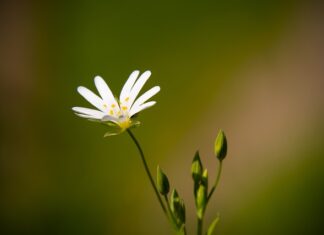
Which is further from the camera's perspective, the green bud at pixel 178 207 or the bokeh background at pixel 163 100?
the bokeh background at pixel 163 100

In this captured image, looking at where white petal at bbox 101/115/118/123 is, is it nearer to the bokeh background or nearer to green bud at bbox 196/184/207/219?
green bud at bbox 196/184/207/219

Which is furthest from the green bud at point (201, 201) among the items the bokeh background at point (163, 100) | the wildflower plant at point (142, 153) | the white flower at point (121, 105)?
the bokeh background at point (163, 100)

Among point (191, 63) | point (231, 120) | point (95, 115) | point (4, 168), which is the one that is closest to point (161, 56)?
point (191, 63)

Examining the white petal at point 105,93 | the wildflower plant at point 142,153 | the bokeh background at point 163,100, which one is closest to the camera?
the wildflower plant at point 142,153

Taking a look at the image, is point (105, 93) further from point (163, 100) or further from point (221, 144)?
point (163, 100)

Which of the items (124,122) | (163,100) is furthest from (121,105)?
(163,100)

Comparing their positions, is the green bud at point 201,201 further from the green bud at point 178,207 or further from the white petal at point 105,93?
the white petal at point 105,93

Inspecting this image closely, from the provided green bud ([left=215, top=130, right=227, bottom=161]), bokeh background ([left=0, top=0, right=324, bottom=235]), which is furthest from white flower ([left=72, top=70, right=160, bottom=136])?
bokeh background ([left=0, top=0, right=324, bottom=235])

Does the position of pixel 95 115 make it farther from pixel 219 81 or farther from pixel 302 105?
pixel 302 105
